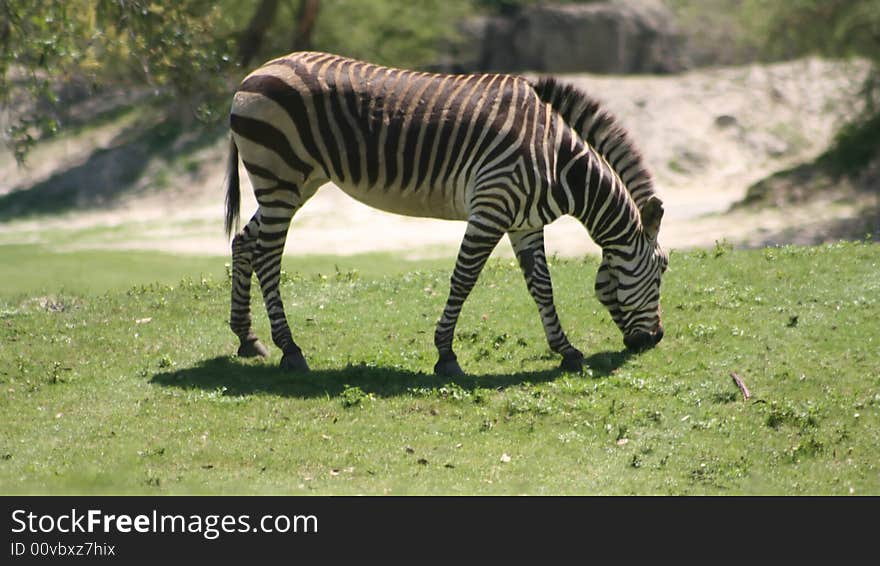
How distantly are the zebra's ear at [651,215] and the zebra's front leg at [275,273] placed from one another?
11.7ft

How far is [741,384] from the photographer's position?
10.5m

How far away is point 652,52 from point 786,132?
1008cm

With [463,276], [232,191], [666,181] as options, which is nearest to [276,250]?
[232,191]

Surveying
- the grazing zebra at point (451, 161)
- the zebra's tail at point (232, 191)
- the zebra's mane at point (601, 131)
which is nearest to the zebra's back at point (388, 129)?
the grazing zebra at point (451, 161)

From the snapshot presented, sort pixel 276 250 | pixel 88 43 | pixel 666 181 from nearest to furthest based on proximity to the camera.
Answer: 1. pixel 276 250
2. pixel 88 43
3. pixel 666 181

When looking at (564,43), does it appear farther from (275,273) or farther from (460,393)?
(460,393)

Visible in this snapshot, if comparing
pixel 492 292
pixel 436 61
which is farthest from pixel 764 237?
pixel 436 61

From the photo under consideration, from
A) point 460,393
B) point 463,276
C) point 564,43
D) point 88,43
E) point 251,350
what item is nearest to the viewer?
point 460,393

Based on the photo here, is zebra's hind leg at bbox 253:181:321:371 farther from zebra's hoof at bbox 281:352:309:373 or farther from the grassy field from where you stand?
the grassy field

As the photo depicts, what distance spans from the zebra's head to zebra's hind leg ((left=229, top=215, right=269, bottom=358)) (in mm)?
3606

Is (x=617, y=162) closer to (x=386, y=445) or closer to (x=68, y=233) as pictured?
(x=386, y=445)

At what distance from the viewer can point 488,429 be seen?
9773mm

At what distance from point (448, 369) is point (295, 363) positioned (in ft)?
5.03

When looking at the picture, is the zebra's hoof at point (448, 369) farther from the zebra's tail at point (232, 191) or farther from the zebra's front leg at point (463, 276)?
the zebra's tail at point (232, 191)
